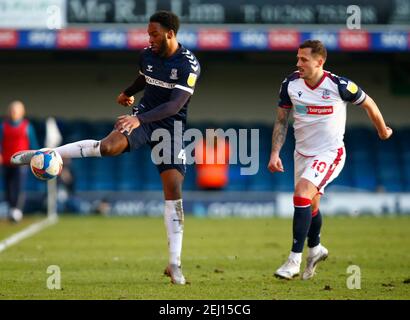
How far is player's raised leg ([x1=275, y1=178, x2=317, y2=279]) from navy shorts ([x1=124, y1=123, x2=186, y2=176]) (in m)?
1.17

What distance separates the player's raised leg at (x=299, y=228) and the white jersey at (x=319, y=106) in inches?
20.6

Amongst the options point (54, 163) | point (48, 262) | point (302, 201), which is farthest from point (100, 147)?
point (48, 262)

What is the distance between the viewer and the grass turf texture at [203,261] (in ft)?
28.4

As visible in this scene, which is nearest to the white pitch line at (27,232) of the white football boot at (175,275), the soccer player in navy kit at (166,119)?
the soccer player in navy kit at (166,119)

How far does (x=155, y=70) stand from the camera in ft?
31.1

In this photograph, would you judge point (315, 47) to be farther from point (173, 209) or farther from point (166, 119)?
point (173, 209)
